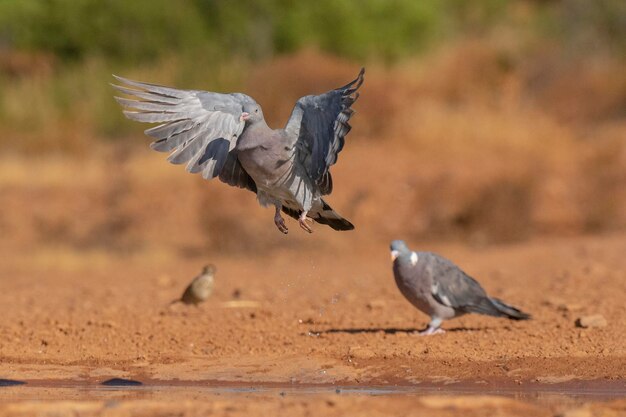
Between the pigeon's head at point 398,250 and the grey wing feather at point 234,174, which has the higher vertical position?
the grey wing feather at point 234,174

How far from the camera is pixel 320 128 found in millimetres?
8258

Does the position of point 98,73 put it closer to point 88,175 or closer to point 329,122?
point 88,175

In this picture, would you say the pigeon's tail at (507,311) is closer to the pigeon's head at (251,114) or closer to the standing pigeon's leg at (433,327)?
the standing pigeon's leg at (433,327)

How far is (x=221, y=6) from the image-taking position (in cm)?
2830

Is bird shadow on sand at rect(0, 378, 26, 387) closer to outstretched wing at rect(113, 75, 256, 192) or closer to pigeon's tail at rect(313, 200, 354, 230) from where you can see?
outstretched wing at rect(113, 75, 256, 192)

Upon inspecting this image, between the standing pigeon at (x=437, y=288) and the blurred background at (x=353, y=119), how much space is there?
8.57 metres

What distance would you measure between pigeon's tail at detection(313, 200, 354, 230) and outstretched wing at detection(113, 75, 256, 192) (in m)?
0.87

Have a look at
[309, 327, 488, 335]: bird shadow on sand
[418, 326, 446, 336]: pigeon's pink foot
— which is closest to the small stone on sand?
[309, 327, 488, 335]: bird shadow on sand

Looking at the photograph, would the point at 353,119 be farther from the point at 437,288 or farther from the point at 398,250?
the point at 437,288

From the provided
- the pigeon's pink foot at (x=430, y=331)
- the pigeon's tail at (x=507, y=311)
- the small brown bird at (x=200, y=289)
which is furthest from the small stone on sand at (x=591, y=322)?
the small brown bird at (x=200, y=289)

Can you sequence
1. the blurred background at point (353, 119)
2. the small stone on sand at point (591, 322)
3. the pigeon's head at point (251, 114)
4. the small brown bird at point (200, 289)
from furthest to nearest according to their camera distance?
1. the blurred background at point (353, 119)
2. the small brown bird at point (200, 289)
3. the small stone on sand at point (591, 322)
4. the pigeon's head at point (251, 114)

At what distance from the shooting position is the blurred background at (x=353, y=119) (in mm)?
18344

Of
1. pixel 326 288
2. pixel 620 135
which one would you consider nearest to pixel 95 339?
pixel 326 288

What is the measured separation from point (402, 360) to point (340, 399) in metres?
1.26
